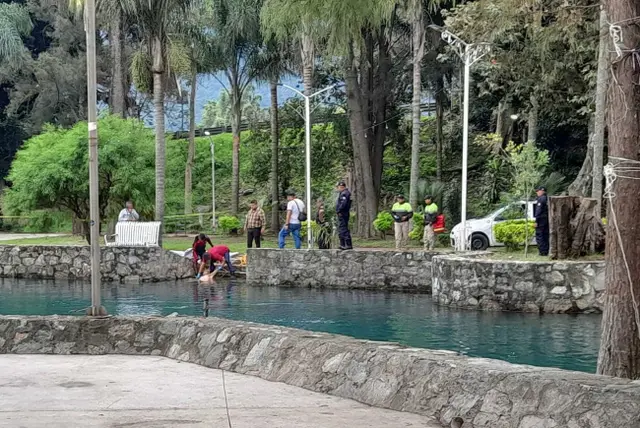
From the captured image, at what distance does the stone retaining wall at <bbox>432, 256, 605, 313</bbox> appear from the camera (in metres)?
16.7

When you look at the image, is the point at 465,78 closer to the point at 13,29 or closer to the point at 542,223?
the point at 542,223

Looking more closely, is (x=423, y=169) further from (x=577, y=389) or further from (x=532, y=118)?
(x=577, y=389)

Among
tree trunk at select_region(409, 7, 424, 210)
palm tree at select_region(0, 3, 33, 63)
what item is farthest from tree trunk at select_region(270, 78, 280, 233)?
palm tree at select_region(0, 3, 33, 63)

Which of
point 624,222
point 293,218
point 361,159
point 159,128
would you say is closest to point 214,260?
point 293,218

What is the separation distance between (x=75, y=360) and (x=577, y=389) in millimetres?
5357

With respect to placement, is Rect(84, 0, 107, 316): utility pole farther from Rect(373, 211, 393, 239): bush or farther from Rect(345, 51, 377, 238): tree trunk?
Rect(345, 51, 377, 238): tree trunk

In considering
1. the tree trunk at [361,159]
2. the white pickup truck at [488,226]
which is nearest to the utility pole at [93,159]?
the white pickup truck at [488,226]

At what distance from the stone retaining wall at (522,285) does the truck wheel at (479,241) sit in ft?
25.4

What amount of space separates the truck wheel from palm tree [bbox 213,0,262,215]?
44.9 feet

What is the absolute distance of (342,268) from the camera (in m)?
22.1

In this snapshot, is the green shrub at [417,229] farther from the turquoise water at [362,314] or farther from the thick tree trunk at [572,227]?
the thick tree trunk at [572,227]

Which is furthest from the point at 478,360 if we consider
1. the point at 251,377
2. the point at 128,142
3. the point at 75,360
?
the point at 128,142

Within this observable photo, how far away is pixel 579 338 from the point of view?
13.8 metres

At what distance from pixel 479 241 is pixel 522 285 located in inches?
345
